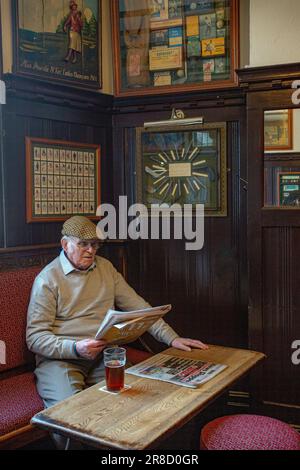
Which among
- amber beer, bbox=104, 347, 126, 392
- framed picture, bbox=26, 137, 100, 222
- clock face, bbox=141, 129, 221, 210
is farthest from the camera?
clock face, bbox=141, 129, 221, 210

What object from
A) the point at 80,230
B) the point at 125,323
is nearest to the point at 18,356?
the point at 80,230

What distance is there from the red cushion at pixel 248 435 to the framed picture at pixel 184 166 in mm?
1422

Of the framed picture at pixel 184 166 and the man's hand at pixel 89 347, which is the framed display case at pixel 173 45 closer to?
the framed picture at pixel 184 166

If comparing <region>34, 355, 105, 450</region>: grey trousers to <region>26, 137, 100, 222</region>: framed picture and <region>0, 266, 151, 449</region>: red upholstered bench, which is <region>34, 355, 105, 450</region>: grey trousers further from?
<region>26, 137, 100, 222</region>: framed picture

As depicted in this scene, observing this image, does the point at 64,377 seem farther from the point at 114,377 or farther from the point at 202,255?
the point at 202,255

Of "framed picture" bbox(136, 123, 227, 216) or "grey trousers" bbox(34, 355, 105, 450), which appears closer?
"grey trousers" bbox(34, 355, 105, 450)

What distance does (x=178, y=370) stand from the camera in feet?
7.07

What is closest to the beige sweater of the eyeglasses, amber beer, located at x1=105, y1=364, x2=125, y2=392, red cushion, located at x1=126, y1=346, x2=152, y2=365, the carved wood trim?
the eyeglasses

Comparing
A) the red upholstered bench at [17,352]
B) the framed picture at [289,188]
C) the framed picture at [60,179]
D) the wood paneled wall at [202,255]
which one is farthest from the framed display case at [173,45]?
the red upholstered bench at [17,352]

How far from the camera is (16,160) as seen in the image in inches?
113

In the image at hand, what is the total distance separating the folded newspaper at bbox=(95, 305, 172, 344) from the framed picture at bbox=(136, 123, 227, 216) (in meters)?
1.18

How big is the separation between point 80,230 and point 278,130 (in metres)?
1.23

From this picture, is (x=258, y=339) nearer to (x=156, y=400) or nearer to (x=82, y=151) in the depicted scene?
(x=156, y=400)

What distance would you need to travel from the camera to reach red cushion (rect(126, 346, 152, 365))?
282cm
